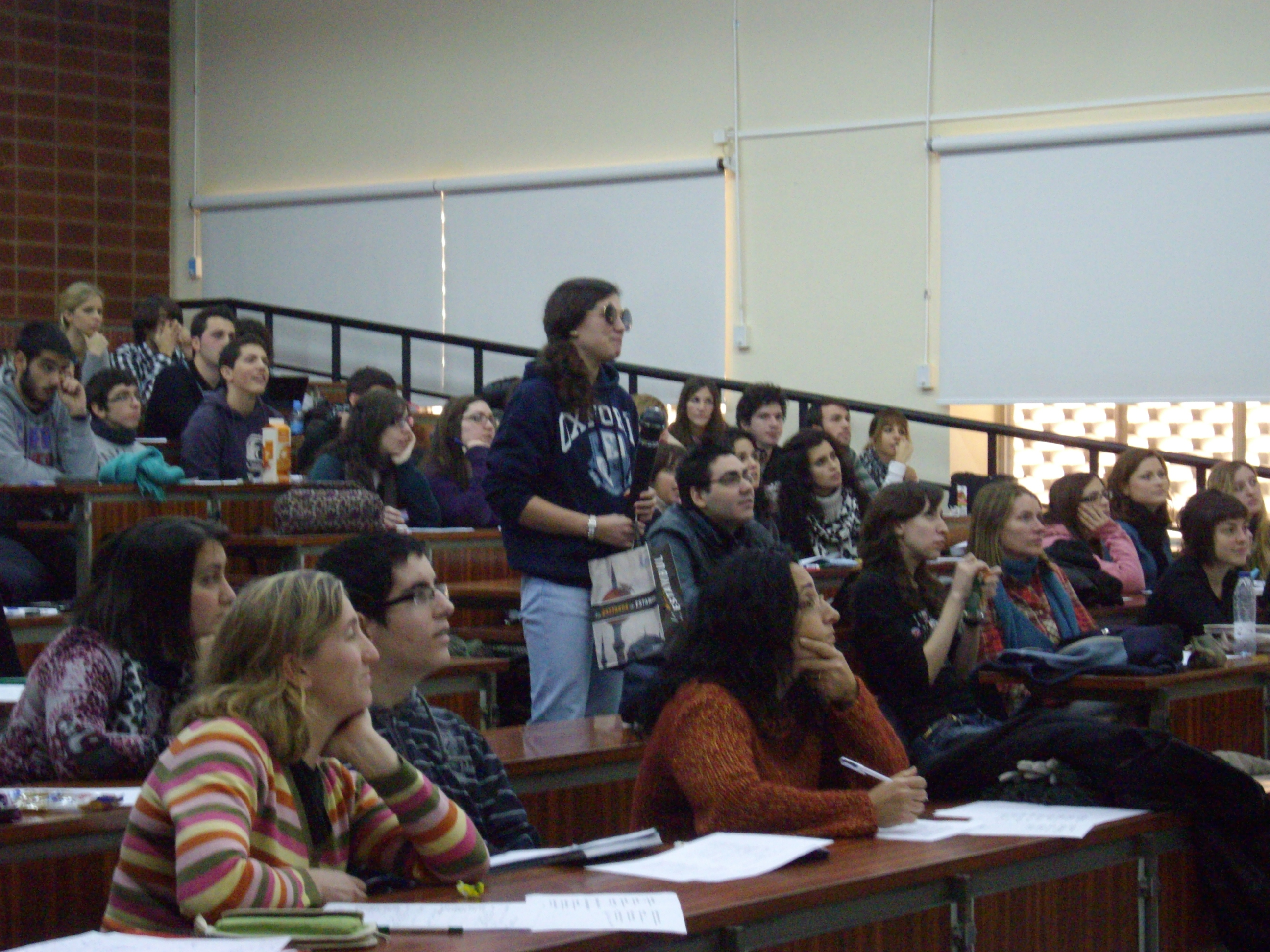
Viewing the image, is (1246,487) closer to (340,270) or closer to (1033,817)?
(1033,817)

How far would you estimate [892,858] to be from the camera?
2.23 metres

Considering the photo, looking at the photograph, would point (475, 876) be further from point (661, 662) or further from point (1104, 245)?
point (1104, 245)

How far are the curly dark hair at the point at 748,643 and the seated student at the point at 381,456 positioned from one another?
2.73 meters

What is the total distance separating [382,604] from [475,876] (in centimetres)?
47

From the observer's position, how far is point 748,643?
2.61 metres

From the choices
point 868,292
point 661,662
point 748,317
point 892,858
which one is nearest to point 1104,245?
point 868,292

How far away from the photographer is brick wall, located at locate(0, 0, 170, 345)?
10023 mm

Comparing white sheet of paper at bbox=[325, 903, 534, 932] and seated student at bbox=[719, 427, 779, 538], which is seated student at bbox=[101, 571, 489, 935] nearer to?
white sheet of paper at bbox=[325, 903, 534, 932]

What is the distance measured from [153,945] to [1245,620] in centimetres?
354

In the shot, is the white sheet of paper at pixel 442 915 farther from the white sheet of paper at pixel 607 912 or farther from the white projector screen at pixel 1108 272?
the white projector screen at pixel 1108 272

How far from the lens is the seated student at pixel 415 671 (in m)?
2.36

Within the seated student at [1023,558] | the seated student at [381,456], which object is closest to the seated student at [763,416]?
the seated student at [381,456]

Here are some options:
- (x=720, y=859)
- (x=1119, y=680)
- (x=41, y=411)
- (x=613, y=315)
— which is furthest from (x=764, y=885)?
(x=41, y=411)

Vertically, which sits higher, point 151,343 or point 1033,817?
point 151,343
